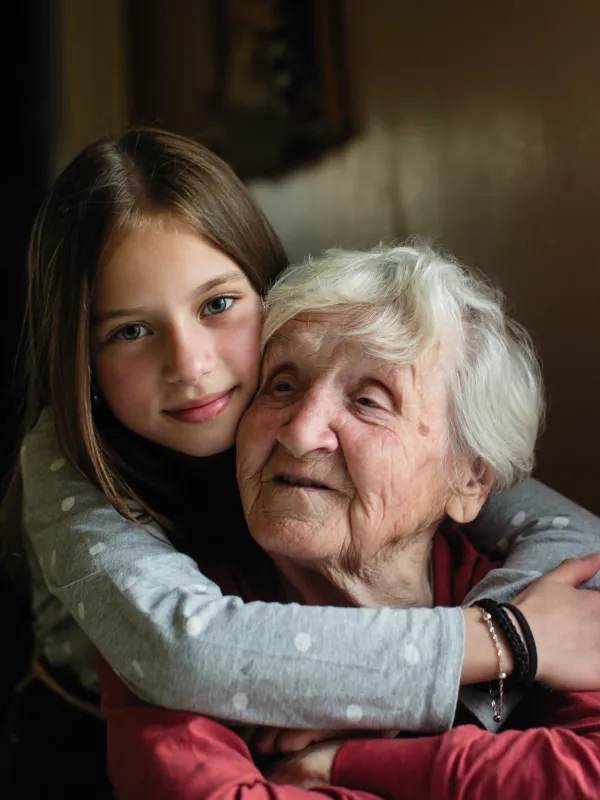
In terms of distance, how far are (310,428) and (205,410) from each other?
0.21 m

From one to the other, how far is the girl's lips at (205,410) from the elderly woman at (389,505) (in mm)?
54

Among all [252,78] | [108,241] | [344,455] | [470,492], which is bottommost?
[470,492]

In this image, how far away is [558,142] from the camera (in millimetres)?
1633

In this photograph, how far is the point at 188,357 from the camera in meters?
1.31

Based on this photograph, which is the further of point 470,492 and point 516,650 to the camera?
point 470,492

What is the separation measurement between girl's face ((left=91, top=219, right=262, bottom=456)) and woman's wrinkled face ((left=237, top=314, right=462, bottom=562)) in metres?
0.08

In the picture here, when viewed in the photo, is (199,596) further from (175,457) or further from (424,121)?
(424,121)

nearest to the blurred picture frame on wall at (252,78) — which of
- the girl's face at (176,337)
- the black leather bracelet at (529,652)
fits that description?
the girl's face at (176,337)

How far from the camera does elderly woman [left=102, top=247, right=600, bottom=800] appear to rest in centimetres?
109

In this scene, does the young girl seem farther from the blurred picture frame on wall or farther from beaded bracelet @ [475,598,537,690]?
the blurred picture frame on wall

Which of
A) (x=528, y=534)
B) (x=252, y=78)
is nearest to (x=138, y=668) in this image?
(x=528, y=534)

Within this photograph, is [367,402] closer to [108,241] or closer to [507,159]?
[108,241]

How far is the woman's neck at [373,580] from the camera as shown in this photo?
4.38ft

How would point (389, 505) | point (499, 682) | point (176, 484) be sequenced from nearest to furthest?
point (499, 682)
point (389, 505)
point (176, 484)
